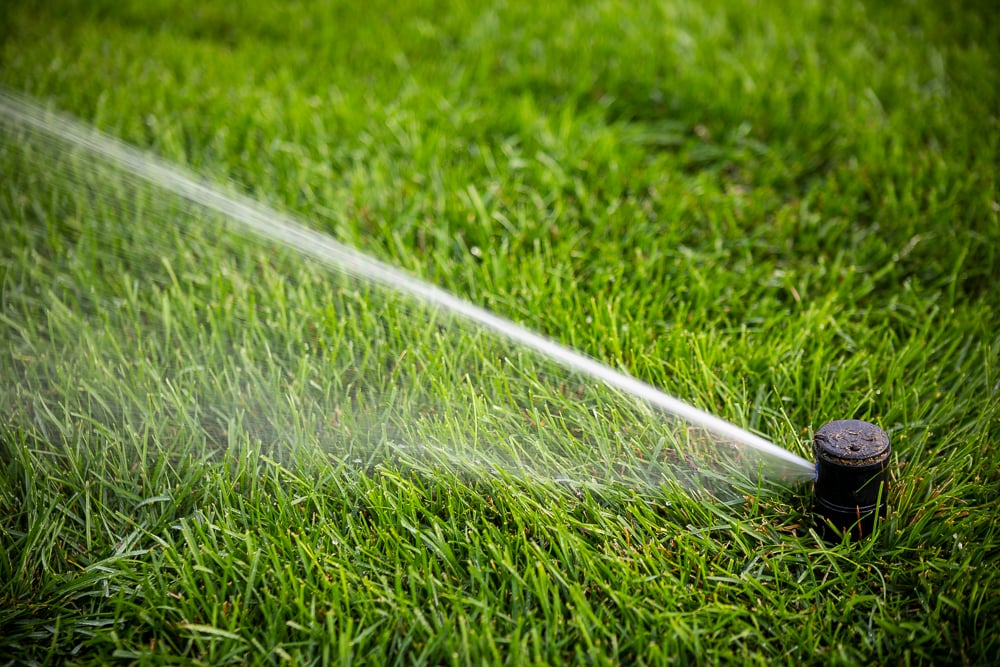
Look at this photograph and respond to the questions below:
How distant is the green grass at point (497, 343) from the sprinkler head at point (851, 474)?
0.21ft

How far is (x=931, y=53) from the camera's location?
3.21m

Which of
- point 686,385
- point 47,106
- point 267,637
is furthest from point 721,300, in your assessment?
point 47,106

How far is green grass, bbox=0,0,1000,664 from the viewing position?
56.1 inches

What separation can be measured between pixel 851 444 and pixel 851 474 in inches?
→ 2.2

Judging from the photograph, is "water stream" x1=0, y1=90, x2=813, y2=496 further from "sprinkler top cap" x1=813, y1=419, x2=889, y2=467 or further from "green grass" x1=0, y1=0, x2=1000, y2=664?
"sprinkler top cap" x1=813, y1=419, x2=889, y2=467

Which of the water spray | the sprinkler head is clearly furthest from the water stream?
the sprinkler head

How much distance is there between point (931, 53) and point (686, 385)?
7.67 feet

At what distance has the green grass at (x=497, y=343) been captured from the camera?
1425 mm

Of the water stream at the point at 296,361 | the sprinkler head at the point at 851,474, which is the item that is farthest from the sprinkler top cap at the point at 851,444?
the water stream at the point at 296,361

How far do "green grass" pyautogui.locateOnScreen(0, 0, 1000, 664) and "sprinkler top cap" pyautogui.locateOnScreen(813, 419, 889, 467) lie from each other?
0.63ft

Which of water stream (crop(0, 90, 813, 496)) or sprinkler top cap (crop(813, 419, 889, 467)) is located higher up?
sprinkler top cap (crop(813, 419, 889, 467))

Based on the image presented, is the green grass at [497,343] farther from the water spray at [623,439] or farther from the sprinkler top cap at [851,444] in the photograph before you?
the sprinkler top cap at [851,444]

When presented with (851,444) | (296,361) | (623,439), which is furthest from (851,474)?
(296,361)

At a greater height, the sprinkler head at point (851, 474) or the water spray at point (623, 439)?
the sprinkler head at point (851, 474)
